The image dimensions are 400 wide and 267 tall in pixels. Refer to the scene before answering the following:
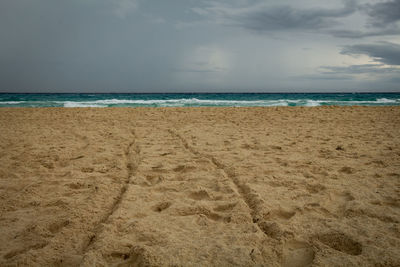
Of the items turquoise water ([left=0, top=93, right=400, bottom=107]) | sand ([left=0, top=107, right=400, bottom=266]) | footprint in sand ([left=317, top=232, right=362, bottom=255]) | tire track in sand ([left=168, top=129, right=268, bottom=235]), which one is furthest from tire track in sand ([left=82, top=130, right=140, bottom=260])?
turquoise water ([left=0, top=93, right=400, bottom=107])

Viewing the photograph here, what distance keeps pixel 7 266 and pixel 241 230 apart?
1.60 m

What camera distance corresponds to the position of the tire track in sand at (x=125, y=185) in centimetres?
195

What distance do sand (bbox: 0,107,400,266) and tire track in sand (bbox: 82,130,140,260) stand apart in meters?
0.01

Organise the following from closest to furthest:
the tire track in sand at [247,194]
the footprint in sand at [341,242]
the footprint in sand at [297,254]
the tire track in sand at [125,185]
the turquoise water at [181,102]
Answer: the footprint in sand at [297,254]
the footprint in sand at [341,242]
the tire track in sand at [125,185]
the tire track in sand at [247,194]
the turquoise water at [181,102]

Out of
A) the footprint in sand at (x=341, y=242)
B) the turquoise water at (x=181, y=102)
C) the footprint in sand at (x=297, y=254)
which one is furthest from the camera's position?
the turquoise water at (x=181, y=102)

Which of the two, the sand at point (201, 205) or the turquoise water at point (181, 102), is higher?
the turquoise water at point (181, 102)

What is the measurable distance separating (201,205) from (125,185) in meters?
1.03

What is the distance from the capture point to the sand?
1.76 metres

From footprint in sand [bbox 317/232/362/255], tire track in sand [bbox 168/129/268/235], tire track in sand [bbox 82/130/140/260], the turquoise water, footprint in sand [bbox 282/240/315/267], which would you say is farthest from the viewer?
the turquoise water

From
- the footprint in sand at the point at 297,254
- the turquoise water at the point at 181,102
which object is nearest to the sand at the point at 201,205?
the footprint in sand at the point at 297,254

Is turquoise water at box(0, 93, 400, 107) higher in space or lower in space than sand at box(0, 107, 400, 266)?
higher

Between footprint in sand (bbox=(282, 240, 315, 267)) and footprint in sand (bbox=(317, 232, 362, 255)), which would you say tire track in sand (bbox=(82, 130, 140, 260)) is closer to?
footprint in sand (bbox=(282, 240, 315, 267))

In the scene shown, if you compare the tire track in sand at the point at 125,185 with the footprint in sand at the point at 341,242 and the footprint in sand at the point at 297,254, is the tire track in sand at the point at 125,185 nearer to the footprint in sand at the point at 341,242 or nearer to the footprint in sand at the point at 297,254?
the footprint in sand at the point at 297,254

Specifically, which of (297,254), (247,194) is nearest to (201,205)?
(247,194)
